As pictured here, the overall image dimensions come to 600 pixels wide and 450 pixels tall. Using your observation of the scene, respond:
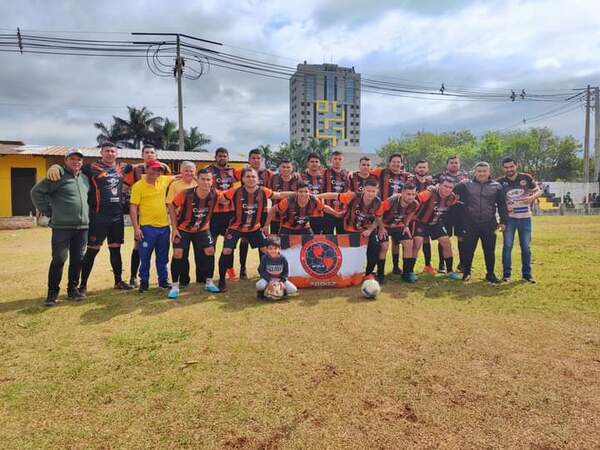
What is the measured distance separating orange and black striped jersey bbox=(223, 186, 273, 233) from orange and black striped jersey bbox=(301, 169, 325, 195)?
1.41m

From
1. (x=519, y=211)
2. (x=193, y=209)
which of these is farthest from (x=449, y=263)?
(x=193, y=209)

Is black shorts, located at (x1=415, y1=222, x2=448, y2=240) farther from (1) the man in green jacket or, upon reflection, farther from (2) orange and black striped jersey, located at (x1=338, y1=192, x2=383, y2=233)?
(1) the man in green jacket

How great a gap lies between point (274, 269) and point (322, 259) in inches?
38.8

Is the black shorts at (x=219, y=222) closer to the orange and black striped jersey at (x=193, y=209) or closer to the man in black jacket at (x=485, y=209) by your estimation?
the orange and black striped jersey at (x=193, y=209)

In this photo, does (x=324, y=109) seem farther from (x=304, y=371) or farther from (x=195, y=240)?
(x=304, y=371)

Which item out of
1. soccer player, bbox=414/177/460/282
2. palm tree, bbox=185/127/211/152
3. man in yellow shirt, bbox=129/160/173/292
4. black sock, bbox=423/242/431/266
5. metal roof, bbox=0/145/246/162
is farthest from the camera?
palm tree, bbox=185/127/211/152

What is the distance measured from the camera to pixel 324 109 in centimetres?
13825

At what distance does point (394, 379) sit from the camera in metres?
3.45

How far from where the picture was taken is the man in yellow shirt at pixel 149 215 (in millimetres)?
6180

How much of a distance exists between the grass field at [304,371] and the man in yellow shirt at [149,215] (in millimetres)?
776

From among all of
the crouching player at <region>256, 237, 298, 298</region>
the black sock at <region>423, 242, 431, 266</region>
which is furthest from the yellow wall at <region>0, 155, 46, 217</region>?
the black sock at <region>423, 242, 431, 266</region>

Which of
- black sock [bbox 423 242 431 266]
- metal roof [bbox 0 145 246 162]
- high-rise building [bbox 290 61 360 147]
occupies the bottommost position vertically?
black sock [bbox 423 242 431 266]

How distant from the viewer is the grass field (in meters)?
2.71

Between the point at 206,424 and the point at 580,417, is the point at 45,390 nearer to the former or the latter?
the point at 206,424
